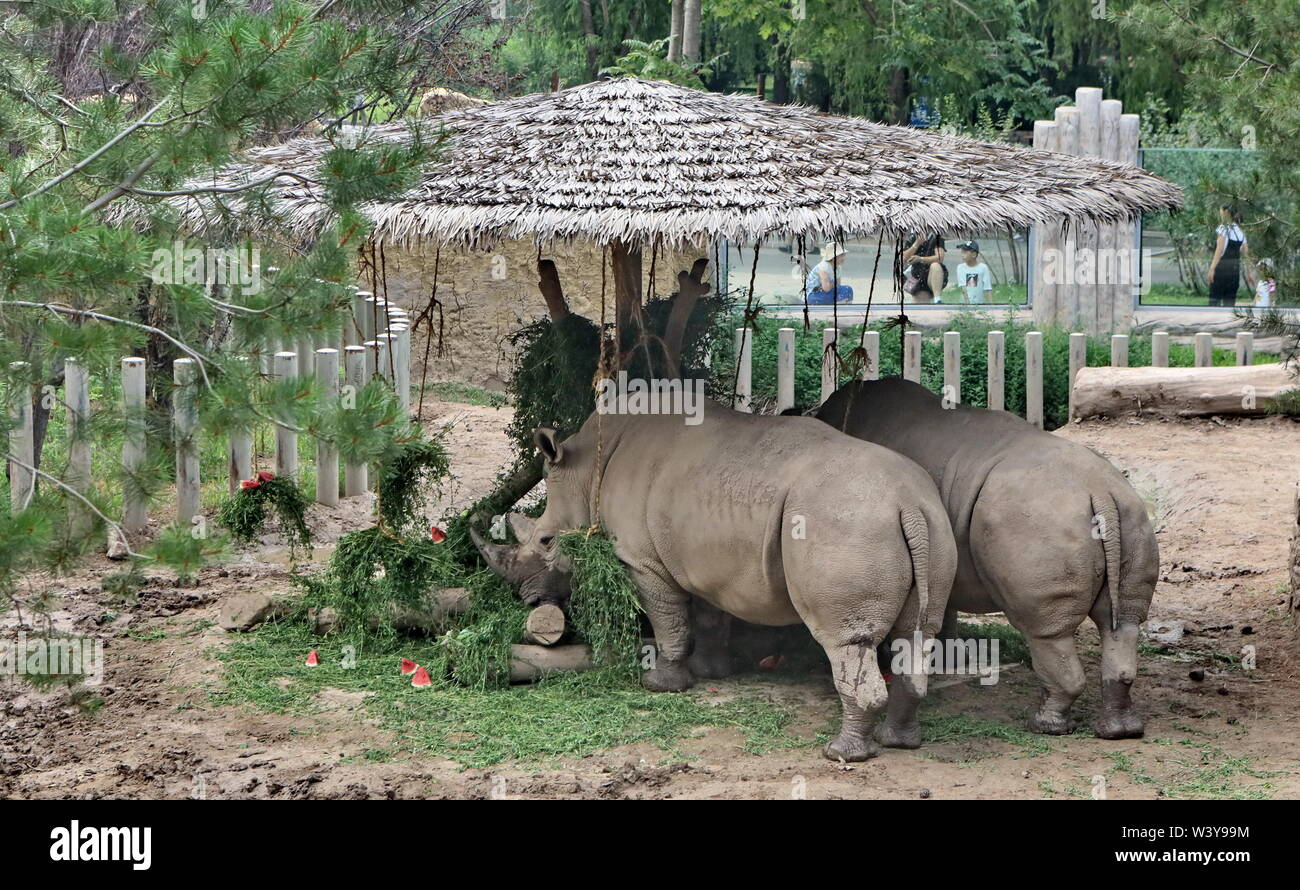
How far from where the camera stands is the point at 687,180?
22.2 feet

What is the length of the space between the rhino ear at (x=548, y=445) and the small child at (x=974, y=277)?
10.7 m

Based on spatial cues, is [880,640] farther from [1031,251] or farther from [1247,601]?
[1031,251]

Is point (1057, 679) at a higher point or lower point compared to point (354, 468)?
lower

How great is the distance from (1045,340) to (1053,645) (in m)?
8.81

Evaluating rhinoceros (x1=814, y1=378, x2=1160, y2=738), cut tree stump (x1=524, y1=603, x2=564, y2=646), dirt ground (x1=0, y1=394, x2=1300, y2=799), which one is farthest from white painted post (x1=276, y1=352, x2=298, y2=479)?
rhinoceros (x1=814, y1=378, x2=1160, y2=738)

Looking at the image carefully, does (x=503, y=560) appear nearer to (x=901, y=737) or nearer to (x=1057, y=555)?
(x=901, y=737)

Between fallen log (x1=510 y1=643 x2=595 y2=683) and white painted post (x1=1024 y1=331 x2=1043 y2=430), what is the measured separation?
24.1 ft

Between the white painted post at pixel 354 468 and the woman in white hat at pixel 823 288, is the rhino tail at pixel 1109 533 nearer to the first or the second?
the white painted post at pixel 354 468

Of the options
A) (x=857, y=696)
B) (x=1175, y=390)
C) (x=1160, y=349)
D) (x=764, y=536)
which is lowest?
(x=857, y=696)

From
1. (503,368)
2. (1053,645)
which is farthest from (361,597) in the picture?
(503,368)

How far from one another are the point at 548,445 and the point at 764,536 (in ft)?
4.76

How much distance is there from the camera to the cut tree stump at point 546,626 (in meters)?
7.11

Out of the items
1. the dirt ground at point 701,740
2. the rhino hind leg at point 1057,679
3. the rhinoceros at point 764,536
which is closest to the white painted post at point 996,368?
the dirt ground at point 701,740

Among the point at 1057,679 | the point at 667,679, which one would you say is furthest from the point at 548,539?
the point at 1057,679
